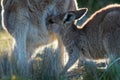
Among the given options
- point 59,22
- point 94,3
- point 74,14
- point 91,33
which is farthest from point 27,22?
point 94,3

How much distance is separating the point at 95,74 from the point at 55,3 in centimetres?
148

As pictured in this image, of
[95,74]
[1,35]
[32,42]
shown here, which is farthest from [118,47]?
[1,35]

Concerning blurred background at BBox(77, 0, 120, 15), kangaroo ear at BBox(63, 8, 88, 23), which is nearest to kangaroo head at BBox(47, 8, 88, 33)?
kangaroo ear at BBox(63, 8, 88, 23)

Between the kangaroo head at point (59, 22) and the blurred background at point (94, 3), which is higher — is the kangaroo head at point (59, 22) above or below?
above

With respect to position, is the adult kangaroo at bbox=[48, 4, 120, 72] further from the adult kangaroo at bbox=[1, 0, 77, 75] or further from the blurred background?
the blurred background

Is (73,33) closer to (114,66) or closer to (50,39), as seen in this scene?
(50,39)

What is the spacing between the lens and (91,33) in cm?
918

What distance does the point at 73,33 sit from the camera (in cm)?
933

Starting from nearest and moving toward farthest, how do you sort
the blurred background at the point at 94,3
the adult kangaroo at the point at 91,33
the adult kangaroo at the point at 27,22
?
the adult kangaroo at the point at 91,33 < the adult kangaroo at the point at 27,22 < the blurred background at the point at 94,3

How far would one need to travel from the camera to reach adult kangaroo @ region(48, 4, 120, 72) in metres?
8.90

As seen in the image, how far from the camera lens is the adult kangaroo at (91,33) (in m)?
8.90

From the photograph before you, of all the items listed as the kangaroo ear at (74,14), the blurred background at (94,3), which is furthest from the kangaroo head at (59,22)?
the blurred background at (94,3)

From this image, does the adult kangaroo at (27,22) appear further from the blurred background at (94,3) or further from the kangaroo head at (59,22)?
the blurred background at (94,3)

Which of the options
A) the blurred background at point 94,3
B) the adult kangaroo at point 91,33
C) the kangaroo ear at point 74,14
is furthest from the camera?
the blurred background at point 94,3
